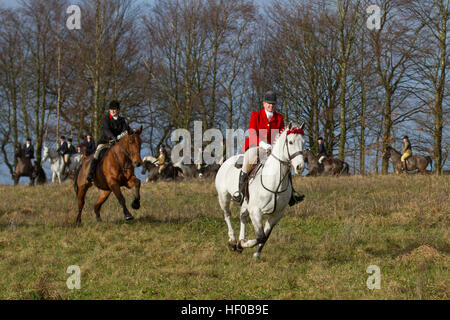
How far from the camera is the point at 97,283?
773 centimetres

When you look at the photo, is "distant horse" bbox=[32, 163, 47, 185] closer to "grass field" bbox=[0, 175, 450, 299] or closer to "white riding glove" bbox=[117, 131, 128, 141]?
"grass field" bbox=[0, 175, 450, 299]

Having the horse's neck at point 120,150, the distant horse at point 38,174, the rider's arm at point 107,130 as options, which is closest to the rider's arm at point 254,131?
the horse's neck at point 120,150

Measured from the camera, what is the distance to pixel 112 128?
1296 centimetres

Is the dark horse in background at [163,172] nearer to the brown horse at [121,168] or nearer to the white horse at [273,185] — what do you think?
the brown horse at [121,168]

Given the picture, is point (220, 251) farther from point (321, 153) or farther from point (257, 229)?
point (321, 153)

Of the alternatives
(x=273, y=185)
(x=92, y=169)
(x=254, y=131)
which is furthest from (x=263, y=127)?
(x=92, y=169)

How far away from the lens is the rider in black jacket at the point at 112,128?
12810 millimetres

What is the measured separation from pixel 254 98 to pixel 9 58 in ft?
57.8

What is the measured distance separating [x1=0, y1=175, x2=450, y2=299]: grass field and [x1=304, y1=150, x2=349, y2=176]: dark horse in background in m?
9.72

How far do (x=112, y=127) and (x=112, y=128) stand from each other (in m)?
0.03

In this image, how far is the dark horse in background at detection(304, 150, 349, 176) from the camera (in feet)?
86.4

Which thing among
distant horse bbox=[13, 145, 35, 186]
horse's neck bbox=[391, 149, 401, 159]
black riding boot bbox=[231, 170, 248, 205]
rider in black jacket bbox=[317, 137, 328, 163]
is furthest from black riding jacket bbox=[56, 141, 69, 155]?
black riding boot bbox=[231, 170, 248, 205]
